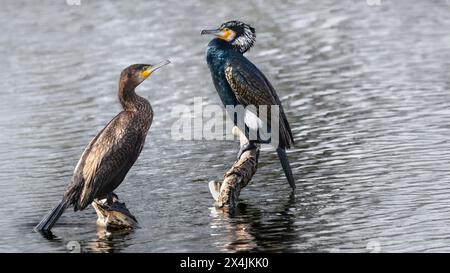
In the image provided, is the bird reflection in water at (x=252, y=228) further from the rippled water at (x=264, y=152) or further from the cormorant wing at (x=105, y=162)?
the cormorant wing at (x=105, y=162)

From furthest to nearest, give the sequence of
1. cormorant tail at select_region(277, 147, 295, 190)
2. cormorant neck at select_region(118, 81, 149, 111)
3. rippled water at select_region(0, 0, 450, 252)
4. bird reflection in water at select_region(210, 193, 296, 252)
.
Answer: cormorant tail at select_region(277, 147, 295, 190)
cormorant neck at select_region(118, 81, 149, 111)
rippled water at select_region(0, 0, 450, 252)
bird reflection in water at select_region(210, 193, 296, 252)

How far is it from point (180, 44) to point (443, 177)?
9673 mm

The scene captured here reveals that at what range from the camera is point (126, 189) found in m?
13.0

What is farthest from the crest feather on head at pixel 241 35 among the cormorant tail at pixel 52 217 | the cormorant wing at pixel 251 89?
the cormorant tail at pixel 52 217

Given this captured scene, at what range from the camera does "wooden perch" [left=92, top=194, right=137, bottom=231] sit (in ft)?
37.4

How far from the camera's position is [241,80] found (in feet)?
41.1

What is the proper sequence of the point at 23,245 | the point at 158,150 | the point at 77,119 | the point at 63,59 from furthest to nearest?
the point at 63,59
the point at 77,119
the point at 158,150
the point at 23,245

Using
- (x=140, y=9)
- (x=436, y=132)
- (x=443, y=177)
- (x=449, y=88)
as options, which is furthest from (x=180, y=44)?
(x=443, y=177)

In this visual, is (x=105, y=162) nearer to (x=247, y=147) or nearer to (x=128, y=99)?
(x=128, y=99)

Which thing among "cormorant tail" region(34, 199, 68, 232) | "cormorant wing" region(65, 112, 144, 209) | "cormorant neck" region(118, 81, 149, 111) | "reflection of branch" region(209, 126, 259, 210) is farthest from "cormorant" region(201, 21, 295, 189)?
"cormorant tail" region(34, 199, 68, 232)

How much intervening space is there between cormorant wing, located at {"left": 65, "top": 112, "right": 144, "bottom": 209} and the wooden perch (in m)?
0.20

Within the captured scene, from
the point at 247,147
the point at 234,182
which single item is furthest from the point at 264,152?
the point at 234,182

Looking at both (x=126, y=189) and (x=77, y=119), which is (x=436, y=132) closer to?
(x=126, y=189)

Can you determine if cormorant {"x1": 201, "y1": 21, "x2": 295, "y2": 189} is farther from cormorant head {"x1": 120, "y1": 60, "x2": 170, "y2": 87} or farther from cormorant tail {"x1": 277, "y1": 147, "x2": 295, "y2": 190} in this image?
cormorant head {"x1": 120, "y1": 60, "x2": 170, "y2": 87}
